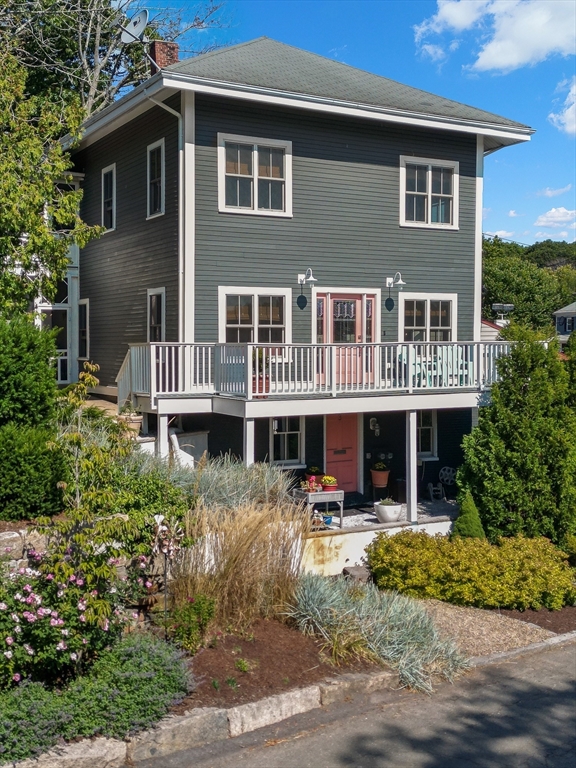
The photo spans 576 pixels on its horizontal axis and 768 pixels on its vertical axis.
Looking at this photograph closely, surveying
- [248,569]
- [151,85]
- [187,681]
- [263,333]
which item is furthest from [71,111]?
[187,681]

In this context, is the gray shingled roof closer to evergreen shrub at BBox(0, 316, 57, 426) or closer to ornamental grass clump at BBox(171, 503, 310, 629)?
evergreen shrub at BBox(0, 316, 57, 426)

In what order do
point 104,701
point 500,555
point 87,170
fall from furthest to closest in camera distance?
point 87,170
point 500,555
point 104,701

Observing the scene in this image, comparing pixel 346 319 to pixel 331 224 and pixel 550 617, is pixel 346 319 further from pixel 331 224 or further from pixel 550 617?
pixel 550 617

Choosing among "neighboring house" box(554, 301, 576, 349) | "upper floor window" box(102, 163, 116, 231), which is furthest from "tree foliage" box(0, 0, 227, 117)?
"neighboring house" box(554, 301, 576, 349)

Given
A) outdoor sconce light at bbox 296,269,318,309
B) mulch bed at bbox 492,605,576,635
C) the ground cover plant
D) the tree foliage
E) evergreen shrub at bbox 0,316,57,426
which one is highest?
the tree foliage

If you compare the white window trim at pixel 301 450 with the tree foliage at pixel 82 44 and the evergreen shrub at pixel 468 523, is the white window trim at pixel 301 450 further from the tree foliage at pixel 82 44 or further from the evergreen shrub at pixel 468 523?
the tree foliage at pixel 82 44

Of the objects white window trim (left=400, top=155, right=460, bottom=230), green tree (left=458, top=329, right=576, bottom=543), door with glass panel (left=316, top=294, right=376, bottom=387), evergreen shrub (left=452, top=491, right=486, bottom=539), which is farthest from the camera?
white window trim (left=400, top=155, right=460, bottom=230)

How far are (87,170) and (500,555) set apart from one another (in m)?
13.4

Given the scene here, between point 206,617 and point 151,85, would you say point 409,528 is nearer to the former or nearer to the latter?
point 206,617

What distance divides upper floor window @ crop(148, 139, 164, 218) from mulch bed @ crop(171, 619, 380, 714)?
31.3 ft

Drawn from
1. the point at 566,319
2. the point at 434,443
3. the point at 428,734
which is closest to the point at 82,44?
the point at 434,443

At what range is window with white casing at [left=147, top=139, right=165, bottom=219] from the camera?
15.2 meters

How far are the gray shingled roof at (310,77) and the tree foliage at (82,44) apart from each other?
918cm

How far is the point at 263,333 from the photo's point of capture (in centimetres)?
1524
